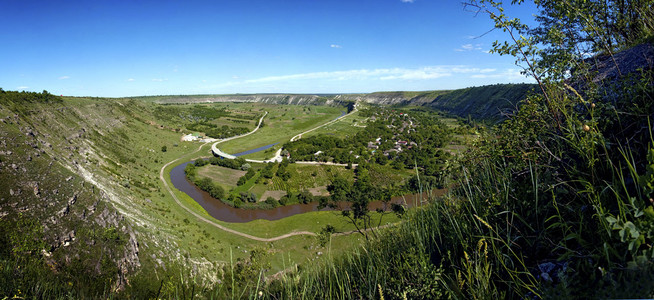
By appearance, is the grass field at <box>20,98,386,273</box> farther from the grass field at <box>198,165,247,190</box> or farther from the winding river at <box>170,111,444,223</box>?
the winding river at <box>170,111,444,223</box>

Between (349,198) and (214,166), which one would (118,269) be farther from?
(214,166)

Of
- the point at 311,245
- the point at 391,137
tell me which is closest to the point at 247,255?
the point at 311,245

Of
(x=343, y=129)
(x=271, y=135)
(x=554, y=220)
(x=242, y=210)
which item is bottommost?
(x=242, y=210)

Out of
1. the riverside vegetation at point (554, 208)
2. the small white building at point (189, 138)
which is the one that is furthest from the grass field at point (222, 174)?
the riverside vegetation at point (554, 208)

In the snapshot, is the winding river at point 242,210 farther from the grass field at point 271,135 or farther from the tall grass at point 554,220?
the tall grass at point 554,220

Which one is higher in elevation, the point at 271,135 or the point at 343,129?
the point at 343,129

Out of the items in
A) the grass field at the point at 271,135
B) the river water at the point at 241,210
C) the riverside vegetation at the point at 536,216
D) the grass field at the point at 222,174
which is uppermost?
the riverside vegetation at the point at 536,216

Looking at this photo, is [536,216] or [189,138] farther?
[189,138]

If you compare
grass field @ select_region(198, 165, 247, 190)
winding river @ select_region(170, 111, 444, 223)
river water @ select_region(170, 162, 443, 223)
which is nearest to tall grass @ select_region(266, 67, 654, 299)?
winding river @ select_region(170, 111, 444, 223)

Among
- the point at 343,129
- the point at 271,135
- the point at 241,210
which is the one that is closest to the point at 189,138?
the point at 271,135

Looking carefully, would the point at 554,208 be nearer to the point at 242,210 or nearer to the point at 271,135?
the point at 242,210

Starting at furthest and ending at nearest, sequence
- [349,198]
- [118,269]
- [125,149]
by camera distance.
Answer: [125,149], [349,198], [118,269]
